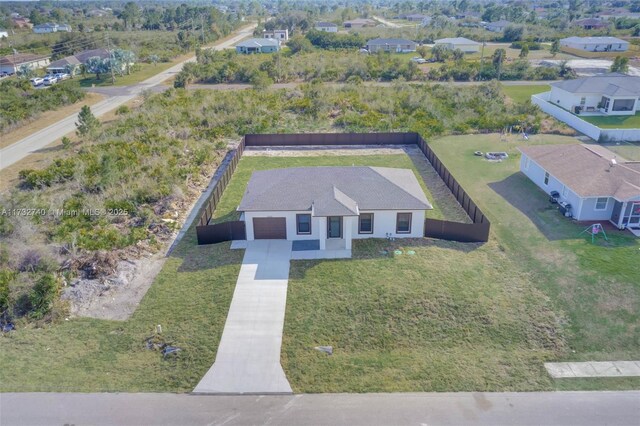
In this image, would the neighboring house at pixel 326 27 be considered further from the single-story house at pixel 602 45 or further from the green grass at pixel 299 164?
the green grass at pixel 299 164

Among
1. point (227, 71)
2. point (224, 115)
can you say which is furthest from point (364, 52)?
point (224, 115)

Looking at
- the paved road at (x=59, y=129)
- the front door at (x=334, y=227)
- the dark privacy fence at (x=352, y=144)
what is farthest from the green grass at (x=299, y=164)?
the paved road at (x=59, y=129)

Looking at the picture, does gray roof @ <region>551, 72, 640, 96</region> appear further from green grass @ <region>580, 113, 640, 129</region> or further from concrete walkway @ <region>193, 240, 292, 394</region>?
concrete walkway @ <region>193, 240, 292, 394</region>

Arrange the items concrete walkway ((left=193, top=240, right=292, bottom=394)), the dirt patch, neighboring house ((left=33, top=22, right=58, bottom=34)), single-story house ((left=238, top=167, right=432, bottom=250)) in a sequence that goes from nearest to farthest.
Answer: concrete walkway ((left=193, top=240, right=292, bottom=394)) → the dirt patch → single-story house ((left=238, top=167, right=432, bottom=250)) → neighboring house ((left=33, top=22, right=58, bottom=34))

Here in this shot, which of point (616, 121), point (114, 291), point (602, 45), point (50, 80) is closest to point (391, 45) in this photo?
point (602, 45)

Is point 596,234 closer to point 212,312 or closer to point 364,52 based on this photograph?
point 212,312

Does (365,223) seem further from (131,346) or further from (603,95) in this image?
(603,95)

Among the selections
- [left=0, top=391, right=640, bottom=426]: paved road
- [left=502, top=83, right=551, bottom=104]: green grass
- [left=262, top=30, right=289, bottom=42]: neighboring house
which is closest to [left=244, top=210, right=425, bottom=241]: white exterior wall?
[left=0, top=391, right=640, bottom=426]: paved road
